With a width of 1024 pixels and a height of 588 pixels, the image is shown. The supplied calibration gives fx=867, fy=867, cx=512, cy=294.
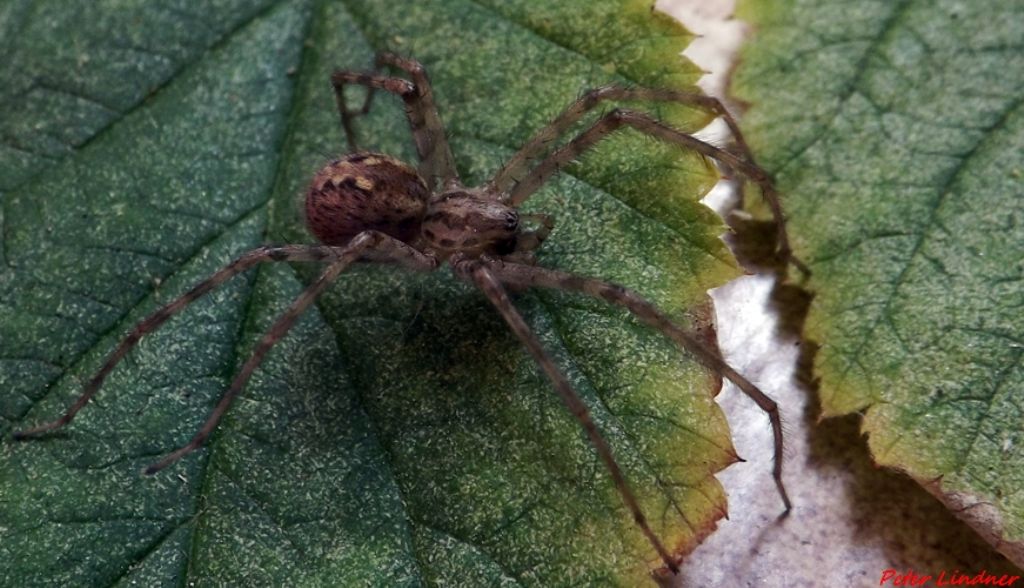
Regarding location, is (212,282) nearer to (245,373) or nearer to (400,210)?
(245,373)

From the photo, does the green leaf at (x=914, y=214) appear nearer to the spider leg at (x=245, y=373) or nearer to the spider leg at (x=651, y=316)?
the spider leg at (x=651, y=316)

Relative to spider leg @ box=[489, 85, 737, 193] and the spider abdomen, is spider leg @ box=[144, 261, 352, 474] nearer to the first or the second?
the spider abdomen

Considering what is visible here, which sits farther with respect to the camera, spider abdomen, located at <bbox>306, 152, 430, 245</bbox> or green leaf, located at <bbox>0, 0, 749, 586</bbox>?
spider abdomen, located at <bbox>306, 152, 430, 245</bbox>

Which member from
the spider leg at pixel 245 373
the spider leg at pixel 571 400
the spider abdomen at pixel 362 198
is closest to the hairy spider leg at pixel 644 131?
the spider abdomen at pixel 362 198

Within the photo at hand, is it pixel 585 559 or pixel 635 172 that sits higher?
pixel 635 172

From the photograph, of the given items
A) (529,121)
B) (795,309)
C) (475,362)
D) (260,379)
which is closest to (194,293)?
(260,379)

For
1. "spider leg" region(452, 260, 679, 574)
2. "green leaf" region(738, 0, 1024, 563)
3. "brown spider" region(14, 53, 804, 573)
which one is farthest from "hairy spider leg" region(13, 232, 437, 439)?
"green leaf" region(738, 0, 1024, 563)

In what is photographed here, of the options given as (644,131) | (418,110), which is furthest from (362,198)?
(644,131)

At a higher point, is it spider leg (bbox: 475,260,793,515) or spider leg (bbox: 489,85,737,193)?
spider leg (bbox: 489,85,737,193)

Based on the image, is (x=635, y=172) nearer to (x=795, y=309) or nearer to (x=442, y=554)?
(x=795, y=309)
